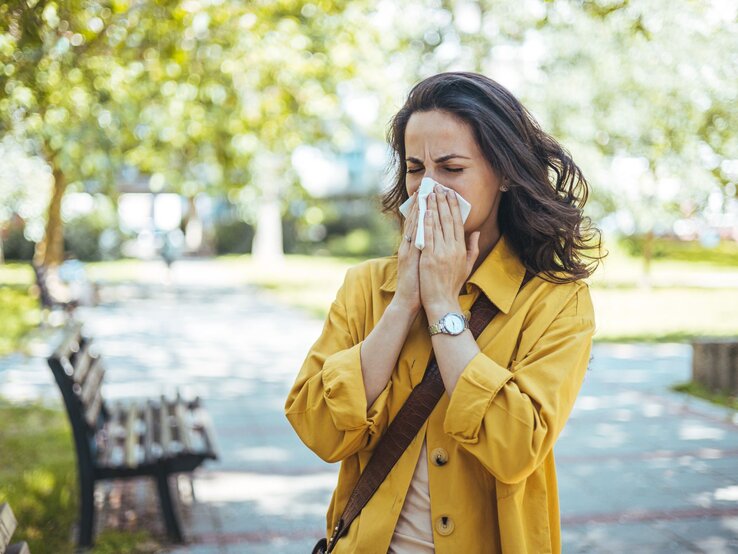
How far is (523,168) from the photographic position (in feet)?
6.88

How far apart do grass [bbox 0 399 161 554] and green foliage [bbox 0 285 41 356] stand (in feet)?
13.6

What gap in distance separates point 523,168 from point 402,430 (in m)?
0.72

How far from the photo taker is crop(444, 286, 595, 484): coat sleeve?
1817mm

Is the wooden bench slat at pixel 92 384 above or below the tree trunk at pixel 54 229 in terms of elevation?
below

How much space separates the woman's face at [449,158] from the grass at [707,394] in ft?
23.1

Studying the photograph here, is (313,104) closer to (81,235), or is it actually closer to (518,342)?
(518,342)

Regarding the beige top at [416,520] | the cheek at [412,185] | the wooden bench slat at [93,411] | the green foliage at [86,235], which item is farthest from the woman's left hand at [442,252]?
the green foliage at [86,235]

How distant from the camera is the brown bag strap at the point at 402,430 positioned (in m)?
1.98

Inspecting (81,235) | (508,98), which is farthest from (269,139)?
(81,235)

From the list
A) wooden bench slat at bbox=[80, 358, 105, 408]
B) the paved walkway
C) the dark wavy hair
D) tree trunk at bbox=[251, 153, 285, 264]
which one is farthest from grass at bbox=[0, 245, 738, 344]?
the dark wavy hair

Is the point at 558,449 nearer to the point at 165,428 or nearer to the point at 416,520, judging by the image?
the point at 165,428

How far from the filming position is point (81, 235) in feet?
102

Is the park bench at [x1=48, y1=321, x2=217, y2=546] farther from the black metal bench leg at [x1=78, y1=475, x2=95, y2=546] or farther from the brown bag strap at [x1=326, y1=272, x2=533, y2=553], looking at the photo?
the brown bag strap at [x1=326, y1=272, x2=533, y2=553]

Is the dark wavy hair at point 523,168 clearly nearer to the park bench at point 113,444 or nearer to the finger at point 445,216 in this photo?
the finger at point 445,216
